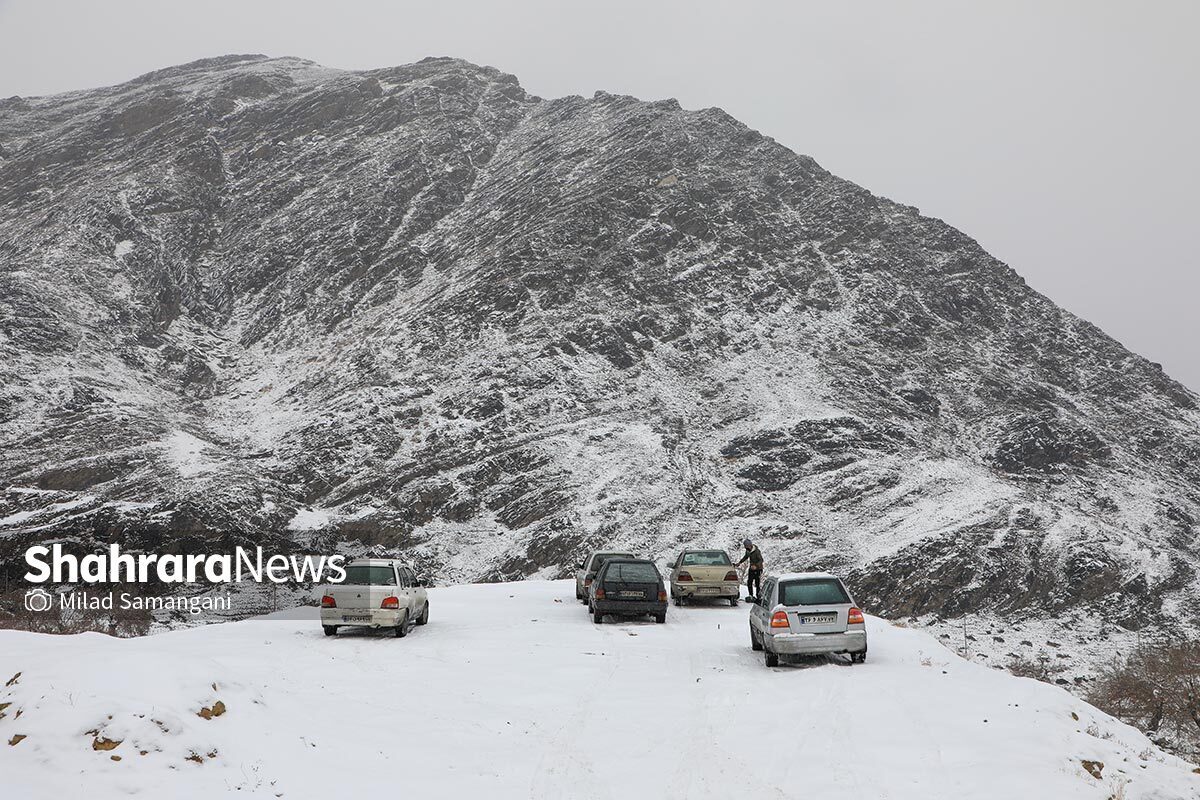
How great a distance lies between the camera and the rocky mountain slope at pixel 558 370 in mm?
47000

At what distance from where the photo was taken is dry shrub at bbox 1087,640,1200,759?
22047 millimetres

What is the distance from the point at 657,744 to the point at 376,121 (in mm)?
112060

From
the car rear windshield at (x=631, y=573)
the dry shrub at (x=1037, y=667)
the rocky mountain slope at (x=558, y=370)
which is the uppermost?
the rocky mountain slope at (x=558, y=370)

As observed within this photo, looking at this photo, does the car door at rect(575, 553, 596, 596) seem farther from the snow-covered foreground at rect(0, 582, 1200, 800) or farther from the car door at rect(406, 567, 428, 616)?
the snow-covered foreground at rect(0, 582, 1200, 800)

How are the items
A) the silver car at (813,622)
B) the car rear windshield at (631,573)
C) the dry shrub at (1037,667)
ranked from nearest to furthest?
the silver car at (813,622) → the car rear windshield at (631,573) → the dry shrub at (1037,667)

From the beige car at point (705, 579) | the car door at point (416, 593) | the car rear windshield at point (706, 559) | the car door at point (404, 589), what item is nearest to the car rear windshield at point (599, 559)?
the beige car at point (705, 579)

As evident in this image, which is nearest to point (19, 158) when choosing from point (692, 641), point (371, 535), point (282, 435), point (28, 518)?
point (282, 435)

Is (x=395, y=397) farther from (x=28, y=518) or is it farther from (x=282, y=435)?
(x=28, y=518)

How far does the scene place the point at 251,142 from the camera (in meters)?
108

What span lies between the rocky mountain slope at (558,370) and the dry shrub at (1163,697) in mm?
15341

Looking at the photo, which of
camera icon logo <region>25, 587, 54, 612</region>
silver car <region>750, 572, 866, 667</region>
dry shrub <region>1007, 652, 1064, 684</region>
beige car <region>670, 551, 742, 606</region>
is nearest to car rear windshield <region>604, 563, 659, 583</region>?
beige car <region>670, 551, 742, 606</region>

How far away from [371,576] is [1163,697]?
21.3 m

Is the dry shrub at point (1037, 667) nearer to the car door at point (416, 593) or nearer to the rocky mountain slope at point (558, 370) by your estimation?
the rocky mountain slope at point (558, 370)

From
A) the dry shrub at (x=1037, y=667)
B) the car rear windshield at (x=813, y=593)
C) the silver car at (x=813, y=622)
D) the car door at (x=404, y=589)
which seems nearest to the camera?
the silver car at (x=813, y=622)
